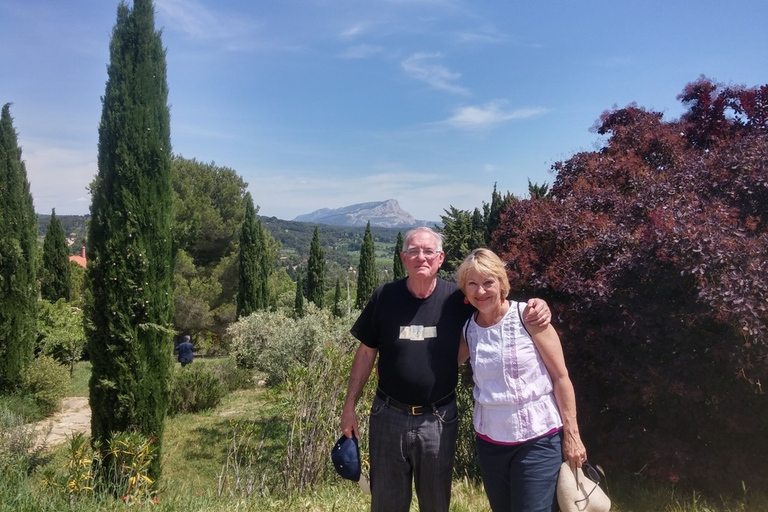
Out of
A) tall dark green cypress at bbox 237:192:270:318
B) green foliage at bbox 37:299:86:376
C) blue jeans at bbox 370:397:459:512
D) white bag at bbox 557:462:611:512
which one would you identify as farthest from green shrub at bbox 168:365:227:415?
tall dark green cypress at bbox 237:192:270:318

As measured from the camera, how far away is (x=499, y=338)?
226 centimetres

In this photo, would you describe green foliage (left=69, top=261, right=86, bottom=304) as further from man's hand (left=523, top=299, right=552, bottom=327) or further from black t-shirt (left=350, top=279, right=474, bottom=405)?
man's hand (left=523, top=299, right=552, bottom=327)

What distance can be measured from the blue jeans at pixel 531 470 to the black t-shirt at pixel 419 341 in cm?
41

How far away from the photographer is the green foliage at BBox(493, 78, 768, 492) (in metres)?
3.31

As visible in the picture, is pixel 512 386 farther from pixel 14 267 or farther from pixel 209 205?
pixel 209 205

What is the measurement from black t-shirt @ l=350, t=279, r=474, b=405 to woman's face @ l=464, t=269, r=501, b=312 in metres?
0.25

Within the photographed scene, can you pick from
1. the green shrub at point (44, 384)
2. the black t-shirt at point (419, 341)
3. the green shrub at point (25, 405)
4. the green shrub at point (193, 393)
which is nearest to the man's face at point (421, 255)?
the black t-shirt at point (419, 341)

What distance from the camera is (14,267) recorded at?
31.1 ft

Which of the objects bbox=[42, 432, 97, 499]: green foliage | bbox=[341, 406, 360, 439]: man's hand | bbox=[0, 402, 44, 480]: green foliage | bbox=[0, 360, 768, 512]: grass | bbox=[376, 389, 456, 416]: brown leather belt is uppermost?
bbox=[376, 389, 456, 416]: brown leather belt

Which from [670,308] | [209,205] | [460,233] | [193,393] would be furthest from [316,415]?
[209,205]

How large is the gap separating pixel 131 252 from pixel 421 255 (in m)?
4.38

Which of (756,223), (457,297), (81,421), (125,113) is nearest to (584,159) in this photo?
(756,223)

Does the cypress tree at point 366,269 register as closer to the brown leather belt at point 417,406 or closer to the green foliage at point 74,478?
the green foliage at point 74,478

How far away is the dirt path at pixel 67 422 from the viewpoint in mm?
8223
